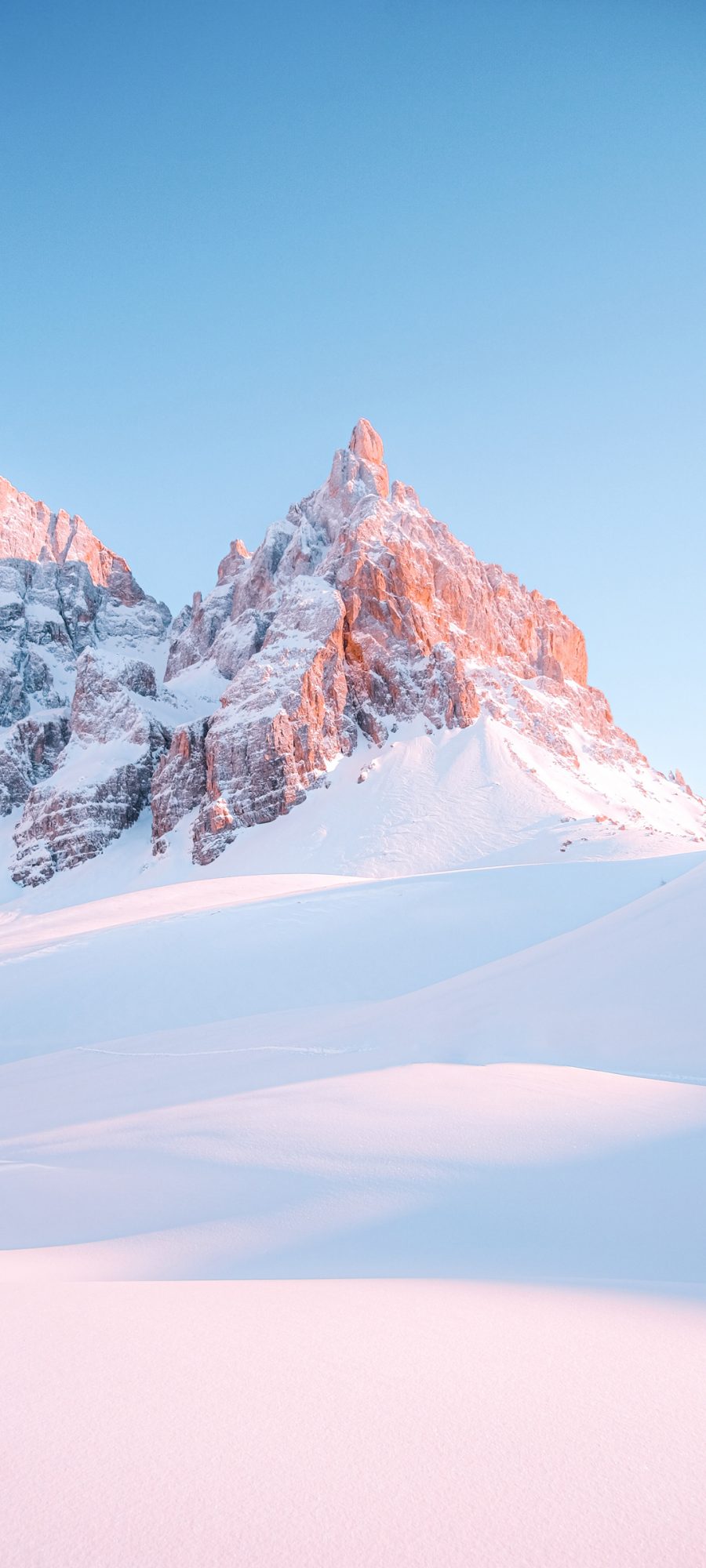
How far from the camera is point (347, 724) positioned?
57625 millimetres

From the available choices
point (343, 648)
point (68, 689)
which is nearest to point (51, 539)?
point (68, 689)

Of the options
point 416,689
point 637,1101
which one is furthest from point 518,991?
point 416,689

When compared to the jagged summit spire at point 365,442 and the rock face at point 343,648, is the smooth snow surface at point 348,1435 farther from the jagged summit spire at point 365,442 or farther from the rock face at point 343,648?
the jagged summit spire at point 365,442

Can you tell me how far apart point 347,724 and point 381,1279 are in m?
54.9

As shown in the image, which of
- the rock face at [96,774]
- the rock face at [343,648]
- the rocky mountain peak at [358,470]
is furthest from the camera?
the rocky mountain peak at [358,470]

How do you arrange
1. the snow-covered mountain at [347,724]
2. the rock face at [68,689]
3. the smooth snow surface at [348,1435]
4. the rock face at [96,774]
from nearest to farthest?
the smooth snow surface at [348,1435] < the snow-covered mountain at [347,724] < the rock face at [96,774] < the rock face at [68,689]

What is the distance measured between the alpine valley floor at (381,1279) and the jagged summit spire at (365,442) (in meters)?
78.7

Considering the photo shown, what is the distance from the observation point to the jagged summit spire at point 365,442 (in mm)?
79062

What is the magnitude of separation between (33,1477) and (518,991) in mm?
6754

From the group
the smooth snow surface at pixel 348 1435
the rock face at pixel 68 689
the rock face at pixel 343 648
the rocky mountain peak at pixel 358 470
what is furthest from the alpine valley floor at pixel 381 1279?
the rocky mountain peak at pixel 358 470

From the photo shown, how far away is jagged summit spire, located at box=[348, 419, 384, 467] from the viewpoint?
79.1 metres

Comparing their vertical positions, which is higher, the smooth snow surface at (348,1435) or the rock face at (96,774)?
the rock face at (96,774)

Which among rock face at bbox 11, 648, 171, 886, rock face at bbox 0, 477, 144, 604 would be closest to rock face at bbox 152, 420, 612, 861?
rock face at bbox 11, 648, 171, 886

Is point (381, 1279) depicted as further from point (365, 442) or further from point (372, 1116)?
point (365, 442)
